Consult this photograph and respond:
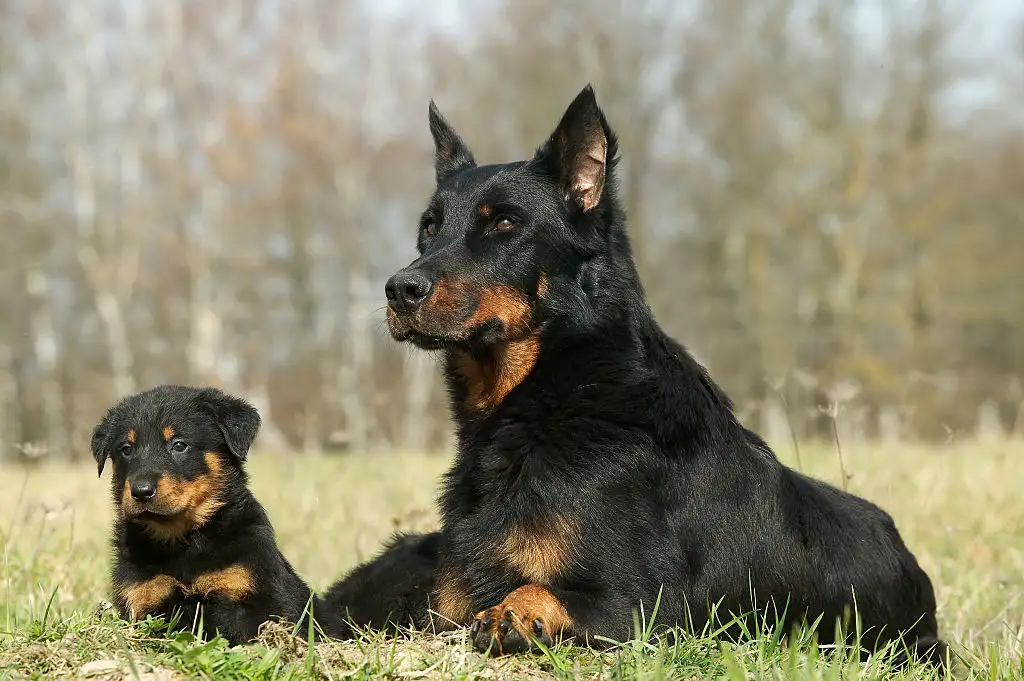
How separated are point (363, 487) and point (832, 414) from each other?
5733 mm

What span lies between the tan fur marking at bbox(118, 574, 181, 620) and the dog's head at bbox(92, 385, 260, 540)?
233 millimetres

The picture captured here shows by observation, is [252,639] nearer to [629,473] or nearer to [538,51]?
[629,473]

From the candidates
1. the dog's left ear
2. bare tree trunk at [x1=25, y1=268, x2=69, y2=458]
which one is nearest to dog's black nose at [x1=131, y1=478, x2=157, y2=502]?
the dog's left ear

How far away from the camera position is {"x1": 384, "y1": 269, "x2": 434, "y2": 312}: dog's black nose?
407 centimetres

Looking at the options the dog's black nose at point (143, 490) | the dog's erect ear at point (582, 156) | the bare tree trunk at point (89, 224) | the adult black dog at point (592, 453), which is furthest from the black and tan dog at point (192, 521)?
the bare tree trunk at point (89, 224)

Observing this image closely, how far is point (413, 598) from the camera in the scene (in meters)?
4.89

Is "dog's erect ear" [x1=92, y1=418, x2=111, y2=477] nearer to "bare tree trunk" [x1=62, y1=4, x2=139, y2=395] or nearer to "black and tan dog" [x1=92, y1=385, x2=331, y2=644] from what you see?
"black and tan dog" [x1=92, y1=385, x2=331, y2=644]

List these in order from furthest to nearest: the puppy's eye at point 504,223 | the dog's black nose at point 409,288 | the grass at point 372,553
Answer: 1. the puppy's eye at point 504,223
2. the dog's black nose at point 409,288
3. the grass at point 372,553

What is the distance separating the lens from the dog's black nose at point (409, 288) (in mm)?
4066

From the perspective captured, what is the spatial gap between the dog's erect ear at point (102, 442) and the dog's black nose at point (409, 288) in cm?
188

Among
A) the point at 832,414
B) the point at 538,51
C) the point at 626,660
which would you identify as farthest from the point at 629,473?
the point at 538,51

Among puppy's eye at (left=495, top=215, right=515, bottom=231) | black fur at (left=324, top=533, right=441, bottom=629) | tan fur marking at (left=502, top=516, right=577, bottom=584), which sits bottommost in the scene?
black fur at (left=324, top=533, right=441, bottom=629)

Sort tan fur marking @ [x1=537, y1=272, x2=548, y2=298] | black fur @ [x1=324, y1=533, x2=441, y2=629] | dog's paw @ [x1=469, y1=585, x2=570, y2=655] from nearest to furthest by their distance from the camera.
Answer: dog's paw @ [x1=469, y1=585, x2=570, y2=655], tan fur marking @ [x1=537, y1=272, x2=548, y2=298], black fur @ [x1=324, y1=533, x2=441, y2=629]

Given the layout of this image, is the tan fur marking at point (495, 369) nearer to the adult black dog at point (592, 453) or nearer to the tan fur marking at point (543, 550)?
the adult black dog at point (592, 453)
